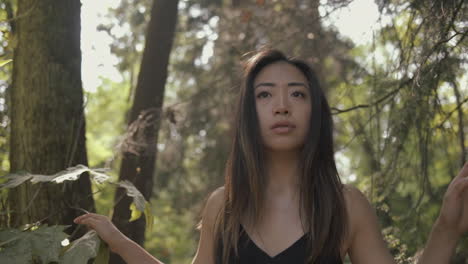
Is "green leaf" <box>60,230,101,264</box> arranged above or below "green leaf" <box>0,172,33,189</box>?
below

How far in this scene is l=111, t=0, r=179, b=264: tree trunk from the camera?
16.4 feet

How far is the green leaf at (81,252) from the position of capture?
2.92m

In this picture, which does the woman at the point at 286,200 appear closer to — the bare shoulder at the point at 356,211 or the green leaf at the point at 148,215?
the bare shoulder at the point at 356,211

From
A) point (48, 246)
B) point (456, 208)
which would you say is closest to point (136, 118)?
point (48, 246)

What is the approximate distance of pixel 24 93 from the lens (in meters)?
3.87

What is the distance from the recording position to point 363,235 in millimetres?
3119

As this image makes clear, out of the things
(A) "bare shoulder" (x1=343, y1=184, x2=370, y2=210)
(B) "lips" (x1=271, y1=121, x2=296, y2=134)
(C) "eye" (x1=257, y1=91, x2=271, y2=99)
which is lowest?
(A) "bare shoulder" (x1=343, y1=184, x2=370, y2=210)

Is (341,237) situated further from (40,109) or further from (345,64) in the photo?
(345,64)

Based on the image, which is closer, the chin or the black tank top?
the black tank top

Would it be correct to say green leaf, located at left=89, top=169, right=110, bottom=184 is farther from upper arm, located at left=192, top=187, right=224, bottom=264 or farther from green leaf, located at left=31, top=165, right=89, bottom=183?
upper arm, located at left=192, top=187, right=224, bottom=264

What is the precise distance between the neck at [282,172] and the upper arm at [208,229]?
0.91 ft

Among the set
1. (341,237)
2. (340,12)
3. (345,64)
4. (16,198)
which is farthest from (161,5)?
(345,64)

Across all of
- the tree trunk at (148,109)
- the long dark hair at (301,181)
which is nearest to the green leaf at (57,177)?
the long dark hair at (301,181)

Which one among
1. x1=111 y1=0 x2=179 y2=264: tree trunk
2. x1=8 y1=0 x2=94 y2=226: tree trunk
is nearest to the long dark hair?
x1=8 y1=0 x2=94 y2=226: tree trunk
